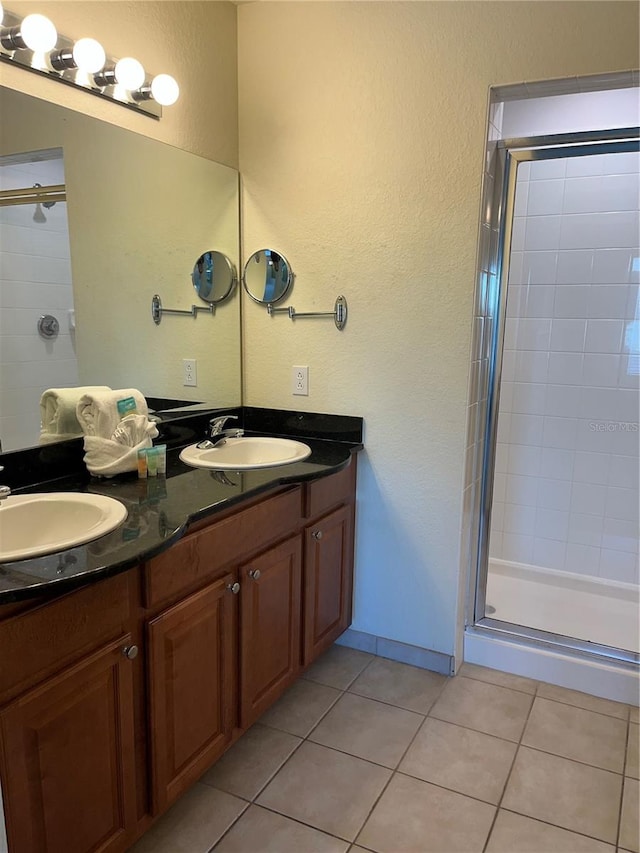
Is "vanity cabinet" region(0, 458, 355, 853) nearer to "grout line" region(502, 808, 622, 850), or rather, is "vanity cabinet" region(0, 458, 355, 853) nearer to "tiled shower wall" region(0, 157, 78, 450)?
"tiled shower wall" region(0, 157, 78, 450)

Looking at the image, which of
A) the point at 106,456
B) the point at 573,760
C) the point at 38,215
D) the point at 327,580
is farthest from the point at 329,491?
the point at 38,215

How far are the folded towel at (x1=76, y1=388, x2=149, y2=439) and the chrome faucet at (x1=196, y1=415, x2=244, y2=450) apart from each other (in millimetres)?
411

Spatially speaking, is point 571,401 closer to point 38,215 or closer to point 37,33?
point 38,215

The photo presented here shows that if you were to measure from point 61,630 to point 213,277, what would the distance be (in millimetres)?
1497

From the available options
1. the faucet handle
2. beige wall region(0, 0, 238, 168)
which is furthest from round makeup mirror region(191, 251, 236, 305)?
the faucet handle

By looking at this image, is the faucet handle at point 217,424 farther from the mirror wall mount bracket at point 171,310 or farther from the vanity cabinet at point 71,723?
the vanity cabinet at point 71,723

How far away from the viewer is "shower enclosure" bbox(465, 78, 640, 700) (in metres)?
2.71

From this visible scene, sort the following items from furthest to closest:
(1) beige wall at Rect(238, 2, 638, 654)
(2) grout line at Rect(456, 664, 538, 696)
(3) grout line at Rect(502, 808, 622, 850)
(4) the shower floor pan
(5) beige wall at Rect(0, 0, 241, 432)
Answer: (4) the shower floor pan < (2) grout line at Rect(456, 664, 538, 696) < (1) beige wall at Rect(238, 2, 638, 654) < (5) beige wall at Rect(0, 0, 241, 432) < (3) grout line at Rect(502, 808, 622, 850)

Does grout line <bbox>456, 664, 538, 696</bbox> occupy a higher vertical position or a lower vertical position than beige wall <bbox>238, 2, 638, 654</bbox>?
lower

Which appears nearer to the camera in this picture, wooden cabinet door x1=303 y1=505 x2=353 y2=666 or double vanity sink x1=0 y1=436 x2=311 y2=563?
double vanity sink x1=0 y1=436 x2=311 y2=563

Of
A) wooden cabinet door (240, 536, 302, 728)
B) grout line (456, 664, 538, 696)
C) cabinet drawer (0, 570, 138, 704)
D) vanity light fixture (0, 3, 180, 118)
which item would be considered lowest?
grout line (456, 664, 538, 696)

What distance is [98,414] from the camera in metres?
1.74

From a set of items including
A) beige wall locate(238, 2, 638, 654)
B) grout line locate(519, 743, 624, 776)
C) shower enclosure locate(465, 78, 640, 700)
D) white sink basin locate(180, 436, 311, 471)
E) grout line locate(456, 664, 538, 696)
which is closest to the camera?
grout line locate(519, 743, 624, 776)

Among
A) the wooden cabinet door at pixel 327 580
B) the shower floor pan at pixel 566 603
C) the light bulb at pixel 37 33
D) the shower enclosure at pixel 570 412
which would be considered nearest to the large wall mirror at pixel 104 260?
the light bulb at pixel 37 33
